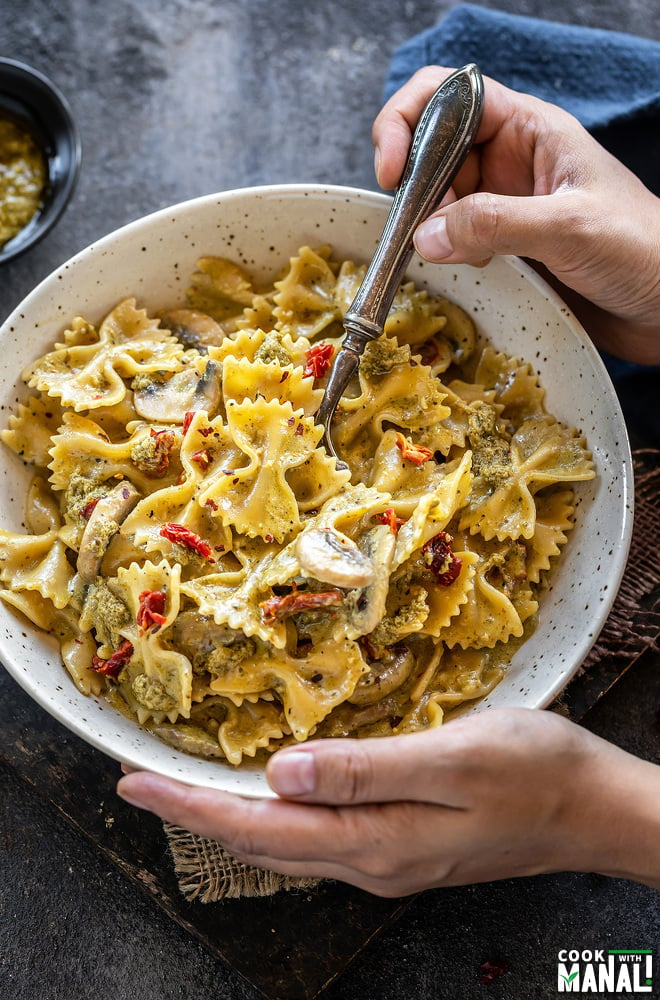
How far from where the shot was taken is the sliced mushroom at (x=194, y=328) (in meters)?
4.02

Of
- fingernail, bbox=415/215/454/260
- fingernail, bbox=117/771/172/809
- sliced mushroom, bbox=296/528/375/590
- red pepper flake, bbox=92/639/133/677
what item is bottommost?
fingernail, bbox=117/771/172/809

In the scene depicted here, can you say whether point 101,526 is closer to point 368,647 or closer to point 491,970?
point 368,647

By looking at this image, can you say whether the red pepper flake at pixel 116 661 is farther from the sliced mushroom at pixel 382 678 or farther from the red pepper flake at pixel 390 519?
the red pepper flake at pixel 390 519

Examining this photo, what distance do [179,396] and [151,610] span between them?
0.97m

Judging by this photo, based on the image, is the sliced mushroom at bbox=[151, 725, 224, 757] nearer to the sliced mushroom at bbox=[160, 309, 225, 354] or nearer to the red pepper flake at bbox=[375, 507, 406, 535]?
the red pepper flake at bbox=[375, 507, 406, 535]

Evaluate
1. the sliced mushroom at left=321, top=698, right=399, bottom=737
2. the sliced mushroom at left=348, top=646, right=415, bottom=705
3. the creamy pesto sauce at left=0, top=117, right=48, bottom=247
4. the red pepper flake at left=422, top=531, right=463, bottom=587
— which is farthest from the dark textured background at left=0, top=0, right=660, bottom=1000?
the red pepper flake at left=422, top=531, right=463, bottom=587

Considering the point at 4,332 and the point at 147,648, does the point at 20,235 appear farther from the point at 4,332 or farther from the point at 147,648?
the point at 147,648

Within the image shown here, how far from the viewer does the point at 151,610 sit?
3.25 metres

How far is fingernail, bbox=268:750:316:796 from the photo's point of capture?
2.92m

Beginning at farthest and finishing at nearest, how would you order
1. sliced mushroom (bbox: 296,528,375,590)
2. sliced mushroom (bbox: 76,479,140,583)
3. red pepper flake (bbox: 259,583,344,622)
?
sliced mushroom (bbox: 76,479,140,583) → red pepper flake (bbox: 259,583,344,622) → sliced mushroom (bbox: 296,528,375,590)

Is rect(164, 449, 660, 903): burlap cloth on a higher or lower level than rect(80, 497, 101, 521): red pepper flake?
lower

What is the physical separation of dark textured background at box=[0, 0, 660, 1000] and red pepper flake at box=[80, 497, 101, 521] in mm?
1442

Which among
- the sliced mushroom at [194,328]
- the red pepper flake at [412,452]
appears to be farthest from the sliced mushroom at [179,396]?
the red pepper flake at [412,452]

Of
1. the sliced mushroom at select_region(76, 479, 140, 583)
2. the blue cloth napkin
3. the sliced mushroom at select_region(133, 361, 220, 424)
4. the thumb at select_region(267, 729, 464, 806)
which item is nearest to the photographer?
the thumb at select_region(267, 729, 464, 806)
